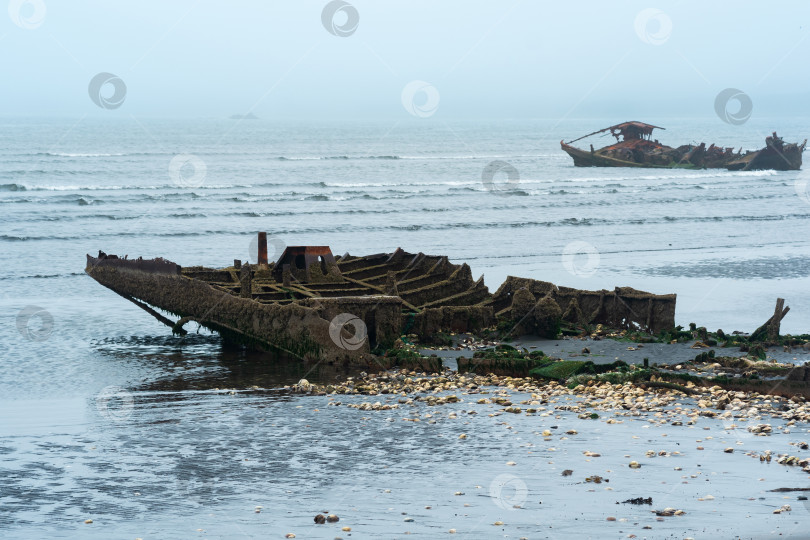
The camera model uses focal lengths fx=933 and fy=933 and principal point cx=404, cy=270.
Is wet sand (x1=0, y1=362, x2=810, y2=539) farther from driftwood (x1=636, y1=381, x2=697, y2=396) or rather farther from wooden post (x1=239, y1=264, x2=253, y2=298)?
wooden post (x1=239, y1=264, x2=253, y2=298)

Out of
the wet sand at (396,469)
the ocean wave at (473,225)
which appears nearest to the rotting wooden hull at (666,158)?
the ocean wave at (473,225)

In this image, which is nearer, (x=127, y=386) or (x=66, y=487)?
(x=66, y=487)

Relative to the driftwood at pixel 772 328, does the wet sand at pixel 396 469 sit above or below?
below

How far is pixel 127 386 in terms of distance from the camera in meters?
18.9

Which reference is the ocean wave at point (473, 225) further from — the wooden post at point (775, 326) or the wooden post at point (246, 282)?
the wooden post at point (775, 326)

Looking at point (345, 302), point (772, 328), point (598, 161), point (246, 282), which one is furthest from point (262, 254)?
point (598, 161)

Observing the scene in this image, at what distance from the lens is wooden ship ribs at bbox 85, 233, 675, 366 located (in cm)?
1978

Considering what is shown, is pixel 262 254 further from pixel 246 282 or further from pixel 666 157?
pixel 666 157

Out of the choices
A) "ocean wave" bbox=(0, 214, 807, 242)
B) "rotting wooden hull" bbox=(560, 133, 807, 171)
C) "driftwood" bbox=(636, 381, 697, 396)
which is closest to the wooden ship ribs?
"driftwood" bbox=(636, 381, 697, 396)

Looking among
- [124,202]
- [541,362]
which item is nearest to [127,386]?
[541,362]

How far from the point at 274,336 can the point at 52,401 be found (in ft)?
16.1

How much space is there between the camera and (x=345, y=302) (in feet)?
64.7

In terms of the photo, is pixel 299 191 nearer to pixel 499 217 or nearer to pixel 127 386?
pixel 499 217

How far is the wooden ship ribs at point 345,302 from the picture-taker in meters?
19.8
